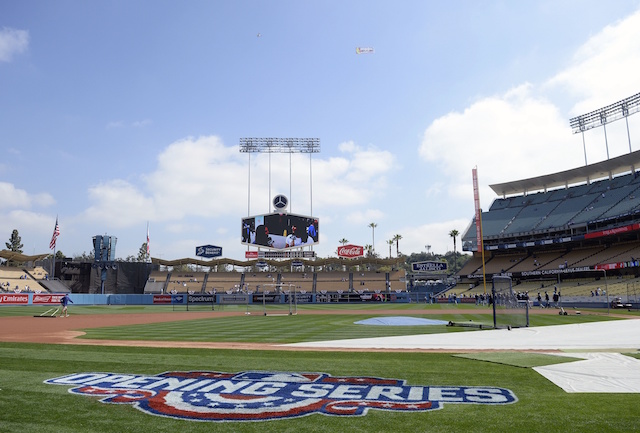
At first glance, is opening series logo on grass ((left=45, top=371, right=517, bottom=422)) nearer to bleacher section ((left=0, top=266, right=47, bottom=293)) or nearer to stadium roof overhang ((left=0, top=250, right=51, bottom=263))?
bleacher section ((left=0, top=266, right=47, bottom=293))

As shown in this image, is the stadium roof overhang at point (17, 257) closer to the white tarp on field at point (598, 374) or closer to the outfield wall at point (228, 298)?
the outfield wall at point (228, 298)

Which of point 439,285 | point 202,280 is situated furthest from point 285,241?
point 439,285

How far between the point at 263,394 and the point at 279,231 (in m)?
58.9

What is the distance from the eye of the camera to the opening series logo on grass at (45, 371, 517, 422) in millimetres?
6180

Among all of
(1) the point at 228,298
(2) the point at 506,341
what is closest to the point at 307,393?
(2) the point at 506,341

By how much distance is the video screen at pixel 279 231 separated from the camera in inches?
2581

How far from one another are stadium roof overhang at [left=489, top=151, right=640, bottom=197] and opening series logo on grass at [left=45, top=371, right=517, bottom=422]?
69.6 meters

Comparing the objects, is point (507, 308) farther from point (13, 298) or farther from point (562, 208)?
point (13, 298)

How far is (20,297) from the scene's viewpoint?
51.8 m

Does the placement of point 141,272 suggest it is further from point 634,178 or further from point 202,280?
point 634,178

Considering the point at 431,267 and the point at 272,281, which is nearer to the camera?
the point at 431,267

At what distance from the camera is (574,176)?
73000mm

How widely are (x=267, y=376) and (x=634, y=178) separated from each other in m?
72.8

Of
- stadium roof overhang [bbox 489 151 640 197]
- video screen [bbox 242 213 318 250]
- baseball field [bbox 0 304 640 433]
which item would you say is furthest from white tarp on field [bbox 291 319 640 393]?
stadium roof overhang [bbox 489 151 640 197]
